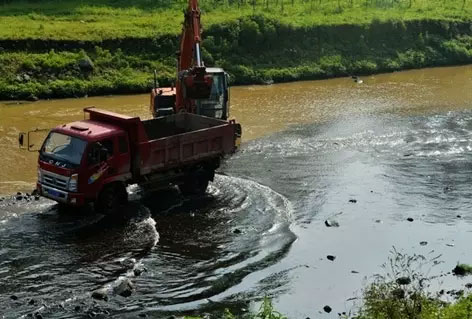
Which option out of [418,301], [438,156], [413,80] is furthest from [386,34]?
[418,301]

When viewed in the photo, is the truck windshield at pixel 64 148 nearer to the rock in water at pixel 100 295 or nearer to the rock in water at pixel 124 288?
the rock in water at pixel 124 288

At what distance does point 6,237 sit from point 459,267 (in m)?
10.4

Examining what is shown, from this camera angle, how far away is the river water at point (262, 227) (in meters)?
14.9

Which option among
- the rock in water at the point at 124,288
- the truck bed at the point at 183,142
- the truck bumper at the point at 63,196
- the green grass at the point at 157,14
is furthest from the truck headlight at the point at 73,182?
the green grass at the point at 157,14

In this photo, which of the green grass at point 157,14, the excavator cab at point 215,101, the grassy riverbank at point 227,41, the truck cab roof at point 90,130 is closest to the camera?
the truck cab roof at point 90,130

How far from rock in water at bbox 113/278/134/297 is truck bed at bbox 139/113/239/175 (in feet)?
15.2

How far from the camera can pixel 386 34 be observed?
4831 cm

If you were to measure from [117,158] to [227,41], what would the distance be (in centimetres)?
2457

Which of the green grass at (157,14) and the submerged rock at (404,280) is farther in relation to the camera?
the green grass at (157,14)

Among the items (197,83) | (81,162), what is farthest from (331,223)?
(197,83)

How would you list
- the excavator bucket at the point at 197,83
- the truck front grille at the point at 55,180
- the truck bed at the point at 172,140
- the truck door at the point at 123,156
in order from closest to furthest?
the truck front grille at the point at 55,180, the truck door at the point at 123,156, the truck bed at the point at 172,140, the excavator bucket at the point at 197,83

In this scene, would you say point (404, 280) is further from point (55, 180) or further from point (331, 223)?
point (55, 180)

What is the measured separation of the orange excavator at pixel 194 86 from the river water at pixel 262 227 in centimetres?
207

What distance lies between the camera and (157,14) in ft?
149
